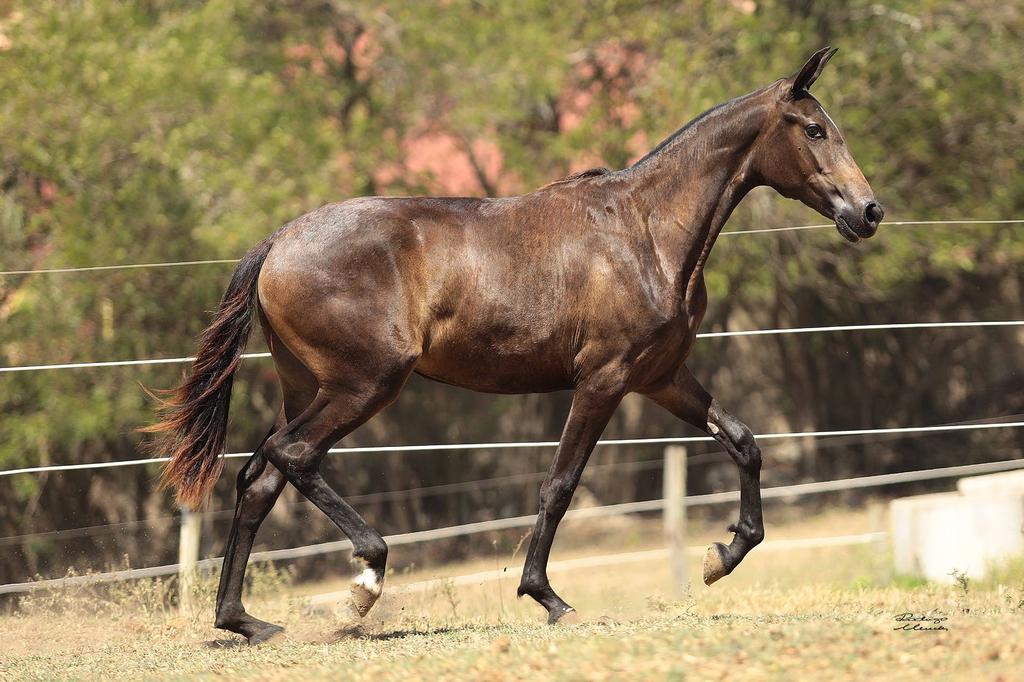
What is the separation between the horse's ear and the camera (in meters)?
5.42

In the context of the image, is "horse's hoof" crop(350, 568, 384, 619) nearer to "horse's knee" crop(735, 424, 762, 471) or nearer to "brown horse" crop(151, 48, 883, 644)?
"brown horse" crop(151, 48, 883, 644)

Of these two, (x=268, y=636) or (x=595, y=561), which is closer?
(x=268, y=636)

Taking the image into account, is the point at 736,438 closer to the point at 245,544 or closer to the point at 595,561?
the point at 245,544

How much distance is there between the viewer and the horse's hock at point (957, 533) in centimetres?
688

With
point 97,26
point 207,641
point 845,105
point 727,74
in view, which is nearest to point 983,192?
point 845,105

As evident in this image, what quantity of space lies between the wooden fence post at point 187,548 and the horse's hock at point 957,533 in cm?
404

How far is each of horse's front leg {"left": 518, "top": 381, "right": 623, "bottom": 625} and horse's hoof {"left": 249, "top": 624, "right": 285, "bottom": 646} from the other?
41.1 inches

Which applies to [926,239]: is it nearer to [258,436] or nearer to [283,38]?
[258,436]

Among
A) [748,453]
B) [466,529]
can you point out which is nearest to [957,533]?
[748,453]

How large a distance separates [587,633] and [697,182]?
6.79 ft

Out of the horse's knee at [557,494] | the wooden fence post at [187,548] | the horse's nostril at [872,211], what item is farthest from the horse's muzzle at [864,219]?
the wooden fence post at [187,548]

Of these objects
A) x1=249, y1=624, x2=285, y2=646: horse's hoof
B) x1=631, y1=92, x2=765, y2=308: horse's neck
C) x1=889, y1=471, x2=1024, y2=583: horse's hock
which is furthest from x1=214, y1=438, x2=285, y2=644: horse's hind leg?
x1=889, y1=471, x2=1024, y2=583: horse's hock

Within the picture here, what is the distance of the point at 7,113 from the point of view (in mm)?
11336

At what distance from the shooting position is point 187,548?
7207 mm
